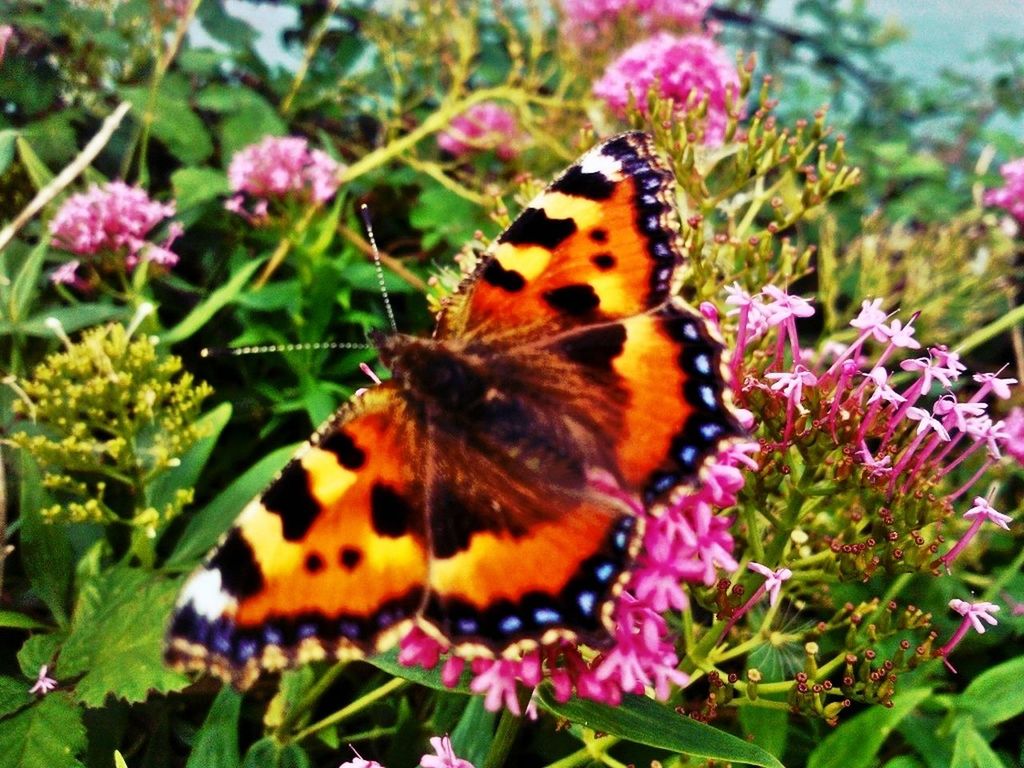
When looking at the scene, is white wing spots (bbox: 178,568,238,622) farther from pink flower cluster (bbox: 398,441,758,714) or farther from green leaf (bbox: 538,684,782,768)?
green leaf (bbox: 538,684,782,768)

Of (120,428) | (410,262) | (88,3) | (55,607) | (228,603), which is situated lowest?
(55,607)

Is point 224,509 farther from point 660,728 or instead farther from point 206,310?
point 660,728

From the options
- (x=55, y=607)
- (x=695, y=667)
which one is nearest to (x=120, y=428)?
(x=55, y=607)

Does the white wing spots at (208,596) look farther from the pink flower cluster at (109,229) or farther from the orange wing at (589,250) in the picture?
the pink flower cluster at (109,229)

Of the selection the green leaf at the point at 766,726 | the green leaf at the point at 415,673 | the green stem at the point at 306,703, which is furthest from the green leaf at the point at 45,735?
the green leaf at the point at 766,726

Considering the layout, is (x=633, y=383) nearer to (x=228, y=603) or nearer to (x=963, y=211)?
(x=228, y=603)

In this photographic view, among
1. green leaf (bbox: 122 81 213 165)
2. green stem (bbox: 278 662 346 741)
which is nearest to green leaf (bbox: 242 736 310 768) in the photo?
green stem (bbox: 278 662 346 741)

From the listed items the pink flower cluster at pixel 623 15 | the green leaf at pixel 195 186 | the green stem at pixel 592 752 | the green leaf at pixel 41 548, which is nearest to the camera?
the green stem at pixel 592 752
